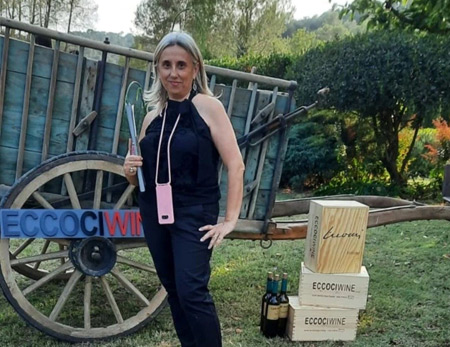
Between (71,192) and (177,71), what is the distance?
3.49 feet

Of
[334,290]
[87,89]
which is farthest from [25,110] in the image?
[334,290]

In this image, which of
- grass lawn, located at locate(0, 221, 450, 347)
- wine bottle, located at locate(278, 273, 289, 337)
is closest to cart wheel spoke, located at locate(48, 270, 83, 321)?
grass lawn, located at locate(0, 221, 450, 347)

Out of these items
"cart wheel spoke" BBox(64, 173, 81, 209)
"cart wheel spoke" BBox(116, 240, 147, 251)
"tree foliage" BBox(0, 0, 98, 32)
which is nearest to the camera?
"cart wheel spoke" BBox(64, 173, 81, 209)

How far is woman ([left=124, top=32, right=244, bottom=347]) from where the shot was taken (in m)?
2.03

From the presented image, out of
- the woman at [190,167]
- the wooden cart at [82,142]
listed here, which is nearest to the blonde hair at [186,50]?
the woman at [190,167]

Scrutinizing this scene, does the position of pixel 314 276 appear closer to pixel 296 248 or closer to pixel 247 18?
pixel 296 248

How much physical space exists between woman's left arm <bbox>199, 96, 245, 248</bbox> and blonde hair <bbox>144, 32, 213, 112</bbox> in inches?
4.1

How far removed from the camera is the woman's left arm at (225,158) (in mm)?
2047

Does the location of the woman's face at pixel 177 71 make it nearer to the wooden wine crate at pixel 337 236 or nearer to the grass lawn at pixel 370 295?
the wooden wine crate at pixel 337 236

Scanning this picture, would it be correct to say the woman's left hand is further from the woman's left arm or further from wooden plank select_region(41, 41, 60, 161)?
wooden plank select_region(41, 41, 60, 161)

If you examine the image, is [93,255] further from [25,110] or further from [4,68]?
[4,68]

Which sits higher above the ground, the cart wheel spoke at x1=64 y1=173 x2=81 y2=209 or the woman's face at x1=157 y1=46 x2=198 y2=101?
the woman's face at x1=157 y1=46 x2=198 y2=101

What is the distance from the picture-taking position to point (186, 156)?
2.03 m

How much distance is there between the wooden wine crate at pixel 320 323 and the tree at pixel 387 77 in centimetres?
509
